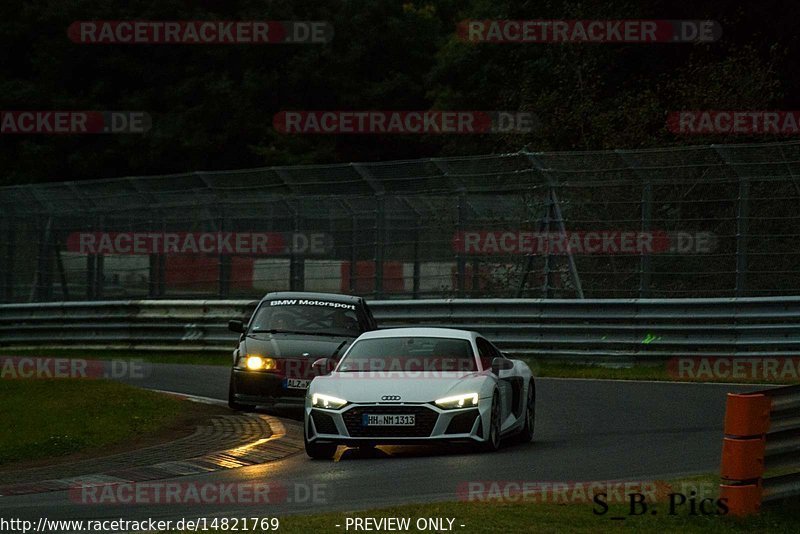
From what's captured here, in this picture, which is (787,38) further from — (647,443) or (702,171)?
(647,443)

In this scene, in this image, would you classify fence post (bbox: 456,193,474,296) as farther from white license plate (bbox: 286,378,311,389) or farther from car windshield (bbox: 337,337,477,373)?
car windshield (bbox: 337,337,477,373)

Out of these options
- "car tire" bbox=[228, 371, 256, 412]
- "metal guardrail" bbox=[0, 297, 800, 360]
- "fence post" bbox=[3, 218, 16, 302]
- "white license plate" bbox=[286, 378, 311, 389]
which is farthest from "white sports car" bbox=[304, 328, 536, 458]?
"fence post" bbox=[3, 218, 16, 302]

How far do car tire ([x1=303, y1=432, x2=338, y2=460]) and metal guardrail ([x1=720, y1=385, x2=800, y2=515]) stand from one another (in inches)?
192

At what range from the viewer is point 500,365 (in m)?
15.4

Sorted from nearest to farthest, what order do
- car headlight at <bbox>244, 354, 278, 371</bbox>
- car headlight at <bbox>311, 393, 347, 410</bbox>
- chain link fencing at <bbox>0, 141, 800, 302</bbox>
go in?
car headlight at <bbox>311, 393, 347, 410</bbox>
car headlight at <bbox>244, 354, 278, 371</bbox>
chain link fencing at <bbox>0, 141, 800, 302</bbox>

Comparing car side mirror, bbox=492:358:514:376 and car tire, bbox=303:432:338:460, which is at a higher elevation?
car side mirror, bbox=492:358:514:376

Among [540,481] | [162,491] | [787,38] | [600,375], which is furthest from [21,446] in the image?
[787,38]

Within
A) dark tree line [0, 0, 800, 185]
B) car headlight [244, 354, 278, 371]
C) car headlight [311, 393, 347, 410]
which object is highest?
dark tree line [0, 0, 800, 185]

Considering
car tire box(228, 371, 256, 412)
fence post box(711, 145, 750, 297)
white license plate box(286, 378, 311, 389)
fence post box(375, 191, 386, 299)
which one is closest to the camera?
white license plate box(286, 378, 311, 389)

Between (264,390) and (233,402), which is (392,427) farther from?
(233,402)

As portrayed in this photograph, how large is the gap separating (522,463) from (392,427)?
50.3 inches

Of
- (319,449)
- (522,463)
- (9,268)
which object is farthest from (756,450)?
(9,268)

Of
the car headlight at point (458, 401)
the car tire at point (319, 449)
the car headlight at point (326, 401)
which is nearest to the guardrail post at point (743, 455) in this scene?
the car headlight at point (458, 401)

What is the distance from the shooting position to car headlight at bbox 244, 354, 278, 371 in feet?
59.6
